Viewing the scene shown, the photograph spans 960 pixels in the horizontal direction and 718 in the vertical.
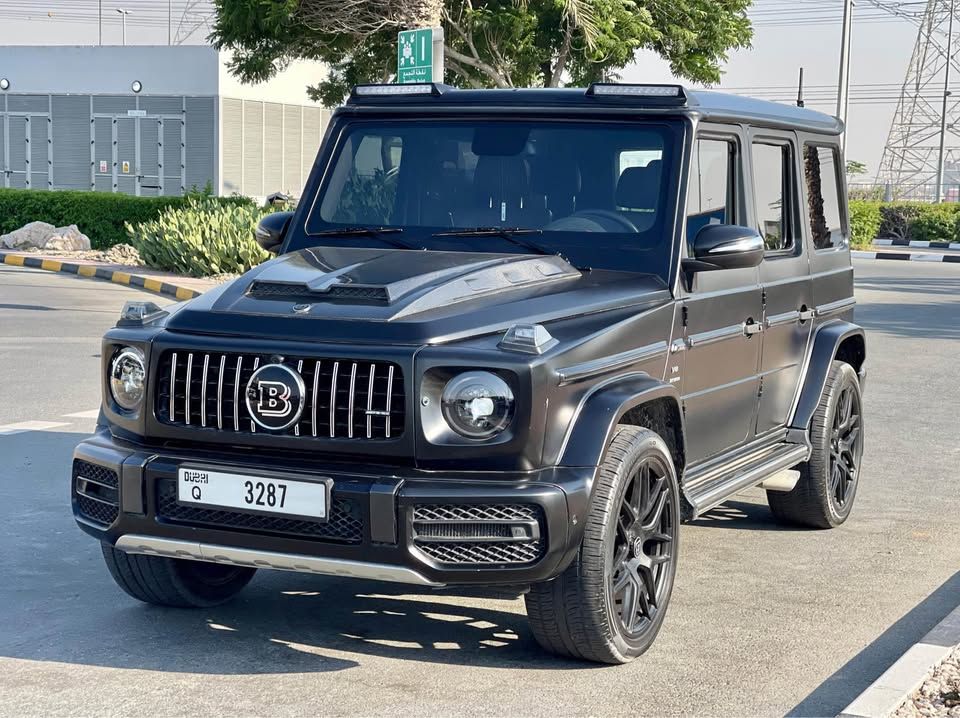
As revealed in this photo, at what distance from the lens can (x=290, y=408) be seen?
15.0ft

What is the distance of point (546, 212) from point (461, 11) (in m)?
21.5

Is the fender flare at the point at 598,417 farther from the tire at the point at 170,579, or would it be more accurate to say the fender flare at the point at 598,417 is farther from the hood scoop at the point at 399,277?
the tire at the point at 170,579

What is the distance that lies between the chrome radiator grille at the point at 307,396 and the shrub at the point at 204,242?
1589cm

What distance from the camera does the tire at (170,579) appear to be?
5344 millimetres

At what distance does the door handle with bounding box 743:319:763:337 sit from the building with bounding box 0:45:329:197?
37.8 metres

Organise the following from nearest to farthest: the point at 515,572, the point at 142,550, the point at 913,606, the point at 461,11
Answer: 1. the point at 515,572
2. the point at 142,550
3. the point at 913,606
4. the point at 461,11

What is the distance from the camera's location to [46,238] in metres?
27.3

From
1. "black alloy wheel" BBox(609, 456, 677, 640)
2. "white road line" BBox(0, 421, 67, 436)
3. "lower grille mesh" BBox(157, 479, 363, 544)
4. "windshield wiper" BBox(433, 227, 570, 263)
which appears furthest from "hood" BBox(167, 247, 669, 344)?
"white road line" BBox(0, 421, 67, 436)

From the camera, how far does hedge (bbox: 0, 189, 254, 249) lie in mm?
27031

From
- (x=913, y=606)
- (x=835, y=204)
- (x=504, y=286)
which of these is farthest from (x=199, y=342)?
(x=835, y=204)

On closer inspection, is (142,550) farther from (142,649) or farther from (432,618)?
(432,618)

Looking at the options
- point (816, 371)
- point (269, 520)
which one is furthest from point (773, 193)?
point (269, 520)

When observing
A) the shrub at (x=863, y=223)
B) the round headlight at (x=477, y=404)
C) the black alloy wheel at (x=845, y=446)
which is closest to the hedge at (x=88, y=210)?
the shrub at (x=863, y=223)

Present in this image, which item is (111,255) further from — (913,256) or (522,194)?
(522,194)
